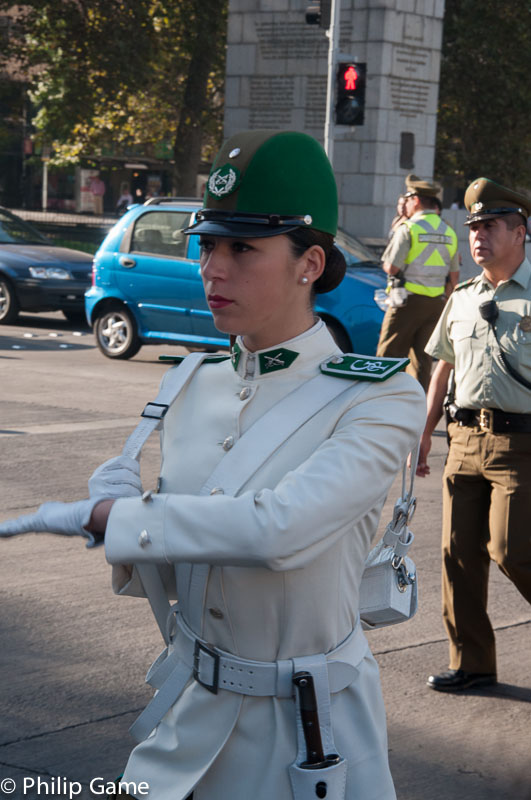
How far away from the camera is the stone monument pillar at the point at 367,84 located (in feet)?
70.5

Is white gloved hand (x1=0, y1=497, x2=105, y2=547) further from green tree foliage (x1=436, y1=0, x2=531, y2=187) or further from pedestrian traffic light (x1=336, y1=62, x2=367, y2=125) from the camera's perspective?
green tree foliage (x1=436, y1=0, x2=531, y2=187)

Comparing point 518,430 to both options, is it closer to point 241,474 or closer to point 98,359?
point 241,474

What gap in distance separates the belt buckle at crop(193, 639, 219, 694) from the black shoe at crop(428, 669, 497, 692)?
9.33 feet

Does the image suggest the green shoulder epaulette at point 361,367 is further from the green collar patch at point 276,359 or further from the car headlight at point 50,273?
Answer: the car headlight at point 50,273

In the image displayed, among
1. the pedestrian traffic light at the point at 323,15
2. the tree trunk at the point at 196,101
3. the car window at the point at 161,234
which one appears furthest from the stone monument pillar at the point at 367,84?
the car window at the point at 161,234

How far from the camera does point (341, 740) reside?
78.0 inches

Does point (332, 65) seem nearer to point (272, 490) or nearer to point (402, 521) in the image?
point (402, 521)

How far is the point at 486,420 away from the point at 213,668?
286cm

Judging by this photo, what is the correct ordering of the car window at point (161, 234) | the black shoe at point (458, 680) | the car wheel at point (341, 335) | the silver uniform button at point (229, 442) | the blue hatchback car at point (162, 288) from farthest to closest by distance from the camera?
1. the car window at point (161, 234)
2. the blue hatchback car at point (162, 288)
3. the car wheel at point (341, 335)
4. the black shoe at point (458, 680)
5. the silver uniform button at point (229, 442)

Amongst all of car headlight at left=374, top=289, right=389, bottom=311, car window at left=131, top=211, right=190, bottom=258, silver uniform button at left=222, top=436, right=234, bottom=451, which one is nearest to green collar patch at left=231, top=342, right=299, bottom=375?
silver uniform button at left=222, top=436, right=234, bottom=451

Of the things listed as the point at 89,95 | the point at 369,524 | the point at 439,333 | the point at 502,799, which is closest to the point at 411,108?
the point at 89,95

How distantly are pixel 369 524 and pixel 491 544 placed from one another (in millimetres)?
2684

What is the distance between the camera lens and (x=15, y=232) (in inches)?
745

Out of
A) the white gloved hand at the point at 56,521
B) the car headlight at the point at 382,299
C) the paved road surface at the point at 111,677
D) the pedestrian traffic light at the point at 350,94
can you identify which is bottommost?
the paved road surface at the point at 111,677
